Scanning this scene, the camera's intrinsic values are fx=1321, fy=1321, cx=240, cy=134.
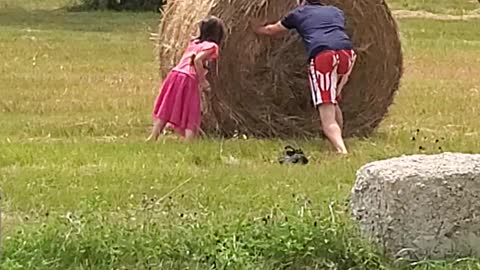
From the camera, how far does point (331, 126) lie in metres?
10.6

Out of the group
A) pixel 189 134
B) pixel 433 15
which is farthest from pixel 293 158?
pixel 433 15

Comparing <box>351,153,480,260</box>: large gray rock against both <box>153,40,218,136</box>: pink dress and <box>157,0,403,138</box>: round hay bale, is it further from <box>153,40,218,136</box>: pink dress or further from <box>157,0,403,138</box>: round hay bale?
<box>157,0,403,138</box>: round hay bale

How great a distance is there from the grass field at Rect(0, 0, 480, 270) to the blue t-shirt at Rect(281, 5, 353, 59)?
831mm

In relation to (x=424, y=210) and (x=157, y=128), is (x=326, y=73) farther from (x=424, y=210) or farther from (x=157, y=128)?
(x=424, y=210)

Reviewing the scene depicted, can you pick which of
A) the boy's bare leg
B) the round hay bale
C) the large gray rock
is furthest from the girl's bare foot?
the large gray rock

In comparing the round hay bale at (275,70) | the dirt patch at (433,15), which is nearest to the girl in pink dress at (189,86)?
the round hay bale at (275,70)

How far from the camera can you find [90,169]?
888 centimetres

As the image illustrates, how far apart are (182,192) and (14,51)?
12.2 m

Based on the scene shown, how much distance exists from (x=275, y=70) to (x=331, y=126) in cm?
118

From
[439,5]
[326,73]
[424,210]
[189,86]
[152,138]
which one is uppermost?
[424,210]

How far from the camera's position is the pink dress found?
11016 millimetres

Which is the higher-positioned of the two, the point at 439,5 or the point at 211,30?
the point at 211,30

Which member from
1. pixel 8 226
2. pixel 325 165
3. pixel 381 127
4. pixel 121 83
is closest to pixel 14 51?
pixel 121 83

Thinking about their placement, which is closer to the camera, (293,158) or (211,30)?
(293,158)
